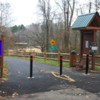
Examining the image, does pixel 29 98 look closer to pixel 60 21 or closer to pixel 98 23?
pixel 98 23

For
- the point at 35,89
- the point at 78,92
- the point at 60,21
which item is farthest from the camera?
the point at 60,21

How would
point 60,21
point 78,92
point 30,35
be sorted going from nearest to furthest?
point 78,92 → point 60,21 → point 30,35

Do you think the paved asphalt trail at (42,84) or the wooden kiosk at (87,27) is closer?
the paved asphalt trail at (42,84)

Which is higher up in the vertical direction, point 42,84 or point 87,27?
point 87,27

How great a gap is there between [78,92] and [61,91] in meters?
0.59

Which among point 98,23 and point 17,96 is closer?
point 17,96

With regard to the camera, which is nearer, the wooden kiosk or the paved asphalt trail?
the paved asphalt trail

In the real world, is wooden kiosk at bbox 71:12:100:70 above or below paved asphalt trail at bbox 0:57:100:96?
above

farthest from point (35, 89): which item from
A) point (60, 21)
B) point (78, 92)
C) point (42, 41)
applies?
point (42, 41)

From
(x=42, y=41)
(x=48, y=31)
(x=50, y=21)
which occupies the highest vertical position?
(x=50, y=21)

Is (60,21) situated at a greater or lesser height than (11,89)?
greater

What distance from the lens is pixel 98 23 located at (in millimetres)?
10492

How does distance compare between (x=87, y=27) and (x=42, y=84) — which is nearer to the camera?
(x=42, y=84)

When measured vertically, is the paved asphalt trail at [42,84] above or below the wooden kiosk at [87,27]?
below
